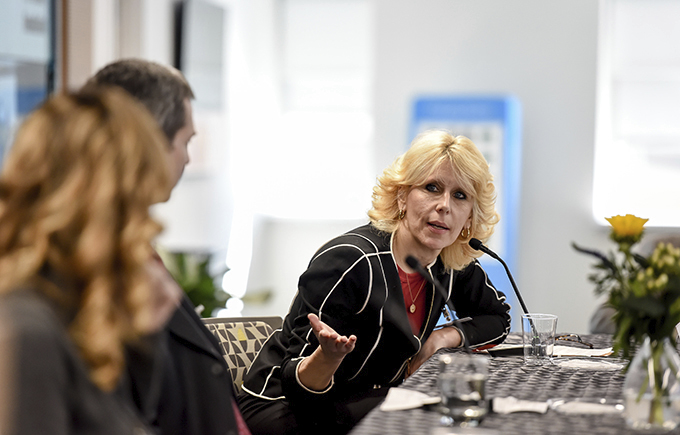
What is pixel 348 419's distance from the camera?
1870 mm

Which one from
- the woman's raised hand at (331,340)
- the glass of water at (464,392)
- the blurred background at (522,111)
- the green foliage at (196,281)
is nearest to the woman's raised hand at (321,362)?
the woman's raised hand at (331,340)

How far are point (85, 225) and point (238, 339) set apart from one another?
1.26 metres

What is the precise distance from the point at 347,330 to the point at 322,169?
4.18 meters

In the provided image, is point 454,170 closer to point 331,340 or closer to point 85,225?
point 331,340

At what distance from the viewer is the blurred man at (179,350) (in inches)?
53.3

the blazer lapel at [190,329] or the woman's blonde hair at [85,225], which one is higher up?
the woman's blonde hair at [85,225]

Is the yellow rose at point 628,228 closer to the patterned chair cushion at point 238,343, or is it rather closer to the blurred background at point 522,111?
the patterned chair cushion at point 238,343

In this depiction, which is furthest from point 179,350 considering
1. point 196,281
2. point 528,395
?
point 196,281

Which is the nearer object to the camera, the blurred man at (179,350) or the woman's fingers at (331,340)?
the blurred man at (179,350)

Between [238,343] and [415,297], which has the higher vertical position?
[415,297]

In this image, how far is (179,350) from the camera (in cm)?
144

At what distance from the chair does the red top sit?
1.38ft

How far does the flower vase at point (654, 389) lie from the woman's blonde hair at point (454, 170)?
36.7 inches

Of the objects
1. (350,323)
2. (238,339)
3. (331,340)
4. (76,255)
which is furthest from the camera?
(238,339)
